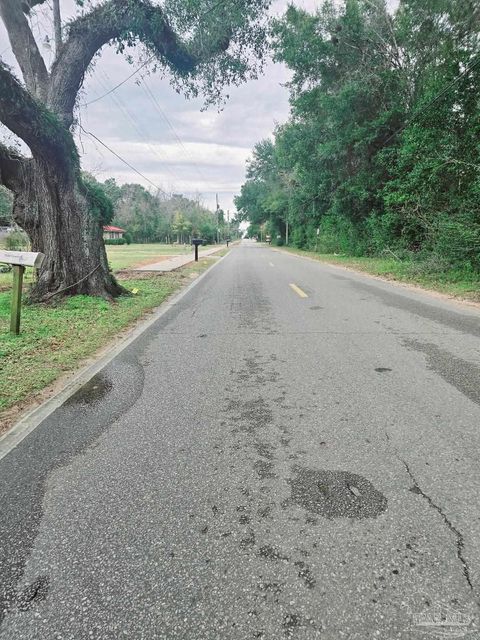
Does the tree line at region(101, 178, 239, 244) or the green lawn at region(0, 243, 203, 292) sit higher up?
the tree line at region(101, 178, 239, 244)

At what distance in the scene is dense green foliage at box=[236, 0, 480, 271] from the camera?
11789mm

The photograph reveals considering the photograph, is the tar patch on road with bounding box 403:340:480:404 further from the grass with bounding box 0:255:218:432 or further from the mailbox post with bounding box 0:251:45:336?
the mailbox post with bounding box 0:251:45:336

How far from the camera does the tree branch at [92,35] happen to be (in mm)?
7734

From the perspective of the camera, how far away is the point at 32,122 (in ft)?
22.3

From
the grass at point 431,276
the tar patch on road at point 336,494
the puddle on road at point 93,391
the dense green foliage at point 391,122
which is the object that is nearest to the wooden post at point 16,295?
the puddle on road at point 93,391

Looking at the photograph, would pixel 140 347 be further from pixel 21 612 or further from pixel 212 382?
pixel 21 612

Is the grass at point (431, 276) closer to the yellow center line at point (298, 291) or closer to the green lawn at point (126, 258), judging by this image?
the yellow center line at point (298, 291)

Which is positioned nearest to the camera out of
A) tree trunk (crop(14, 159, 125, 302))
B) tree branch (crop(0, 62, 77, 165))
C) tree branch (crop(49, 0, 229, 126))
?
tree branch (crop(0, 62, 77, 165))

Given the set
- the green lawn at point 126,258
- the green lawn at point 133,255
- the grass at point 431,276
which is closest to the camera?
the grass at point 431,276

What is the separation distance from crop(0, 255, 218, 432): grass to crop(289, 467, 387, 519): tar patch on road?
2464 millimetres

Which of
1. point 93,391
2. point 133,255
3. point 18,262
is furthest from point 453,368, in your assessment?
point 133,255

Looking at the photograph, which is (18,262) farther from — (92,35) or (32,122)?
(92,35)

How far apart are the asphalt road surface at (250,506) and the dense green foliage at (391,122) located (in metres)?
9.40

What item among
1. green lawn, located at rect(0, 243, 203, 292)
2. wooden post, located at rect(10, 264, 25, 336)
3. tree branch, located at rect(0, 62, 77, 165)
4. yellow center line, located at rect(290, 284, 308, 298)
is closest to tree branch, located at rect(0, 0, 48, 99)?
tree branch, located at rect(0, 62, 77, 165)
